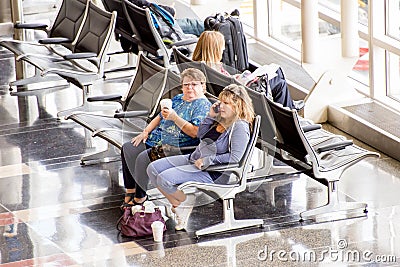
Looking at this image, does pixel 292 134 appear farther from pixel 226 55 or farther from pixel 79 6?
pixel 79 6

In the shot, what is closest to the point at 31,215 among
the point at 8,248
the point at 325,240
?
the point at 8,248

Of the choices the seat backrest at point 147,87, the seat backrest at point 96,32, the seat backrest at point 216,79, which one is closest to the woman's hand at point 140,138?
the seat backrest at point 147,87

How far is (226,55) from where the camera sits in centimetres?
989

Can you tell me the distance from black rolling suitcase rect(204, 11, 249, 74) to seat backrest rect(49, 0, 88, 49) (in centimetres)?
191

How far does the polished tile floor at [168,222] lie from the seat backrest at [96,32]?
114 cm

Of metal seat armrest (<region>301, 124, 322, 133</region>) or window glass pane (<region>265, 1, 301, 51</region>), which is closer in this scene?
metal seat armrest (<region>301, 124, 322, 133</region>)

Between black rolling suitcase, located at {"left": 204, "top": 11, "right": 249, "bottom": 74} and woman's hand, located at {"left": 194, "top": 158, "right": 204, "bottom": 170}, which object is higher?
black rolling suitcase, located at {"left": 204, "top": 11, "right": 249, "bottom": 74}

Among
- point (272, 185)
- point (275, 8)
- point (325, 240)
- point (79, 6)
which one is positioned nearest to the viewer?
point (325, 240)

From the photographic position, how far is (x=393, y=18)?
398 inches

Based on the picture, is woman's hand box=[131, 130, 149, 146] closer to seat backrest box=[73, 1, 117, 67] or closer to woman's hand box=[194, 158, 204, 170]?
woman's hand box=[194, 158, 204, 170]

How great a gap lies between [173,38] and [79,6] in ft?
3.54

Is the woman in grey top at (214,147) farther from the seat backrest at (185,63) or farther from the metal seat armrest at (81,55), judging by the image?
the metal seat armrest at (81,55)

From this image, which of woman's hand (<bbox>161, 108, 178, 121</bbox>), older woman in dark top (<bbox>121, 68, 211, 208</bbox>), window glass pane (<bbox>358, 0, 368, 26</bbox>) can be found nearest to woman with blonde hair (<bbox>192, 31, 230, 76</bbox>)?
older woman in dark top (<bbox>121, 68, 211, 208</bbox>)

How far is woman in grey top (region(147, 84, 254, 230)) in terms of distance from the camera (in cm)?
767
